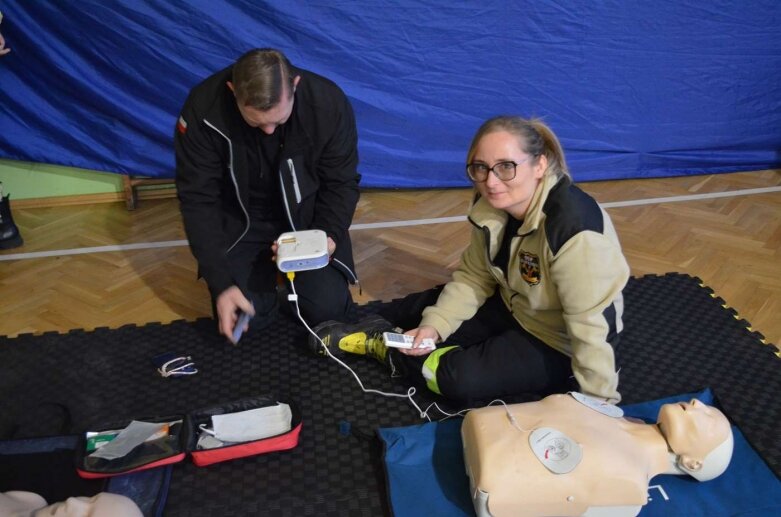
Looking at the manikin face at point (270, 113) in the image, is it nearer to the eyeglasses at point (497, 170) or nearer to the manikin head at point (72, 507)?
the eyeglasses at point (497, 170)

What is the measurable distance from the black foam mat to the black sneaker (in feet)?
0.13

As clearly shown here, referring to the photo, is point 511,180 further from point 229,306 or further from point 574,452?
point 229,306

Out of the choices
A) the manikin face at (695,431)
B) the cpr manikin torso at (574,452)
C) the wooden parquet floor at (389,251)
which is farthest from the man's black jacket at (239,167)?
the manikin face at (695,431)

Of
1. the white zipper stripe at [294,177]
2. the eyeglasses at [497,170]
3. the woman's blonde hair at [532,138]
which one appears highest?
the woman's blonde hair at [532,138]

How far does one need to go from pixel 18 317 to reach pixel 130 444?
0.88 m

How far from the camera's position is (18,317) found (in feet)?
6.87

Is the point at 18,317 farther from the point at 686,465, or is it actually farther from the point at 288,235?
the point at 686,465

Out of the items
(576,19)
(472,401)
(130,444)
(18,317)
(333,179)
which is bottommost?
(18,317)

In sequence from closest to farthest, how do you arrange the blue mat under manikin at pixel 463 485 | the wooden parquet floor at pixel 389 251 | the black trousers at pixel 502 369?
the blue mat under manikin at pixel 463 485, the black trousers at pixel 502 369, the wooden parquet floor at pixel 389 251

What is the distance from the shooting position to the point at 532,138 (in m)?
1.42

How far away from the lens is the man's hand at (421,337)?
5.45ft

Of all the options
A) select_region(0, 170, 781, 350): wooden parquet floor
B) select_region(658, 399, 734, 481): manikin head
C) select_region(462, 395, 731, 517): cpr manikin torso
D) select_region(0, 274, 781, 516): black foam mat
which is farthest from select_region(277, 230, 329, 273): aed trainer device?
select_region(658, 399, 734, 481): manikin head

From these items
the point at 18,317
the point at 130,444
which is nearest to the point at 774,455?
the point at 130,444

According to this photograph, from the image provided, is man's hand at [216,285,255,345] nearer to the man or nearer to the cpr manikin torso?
the man
